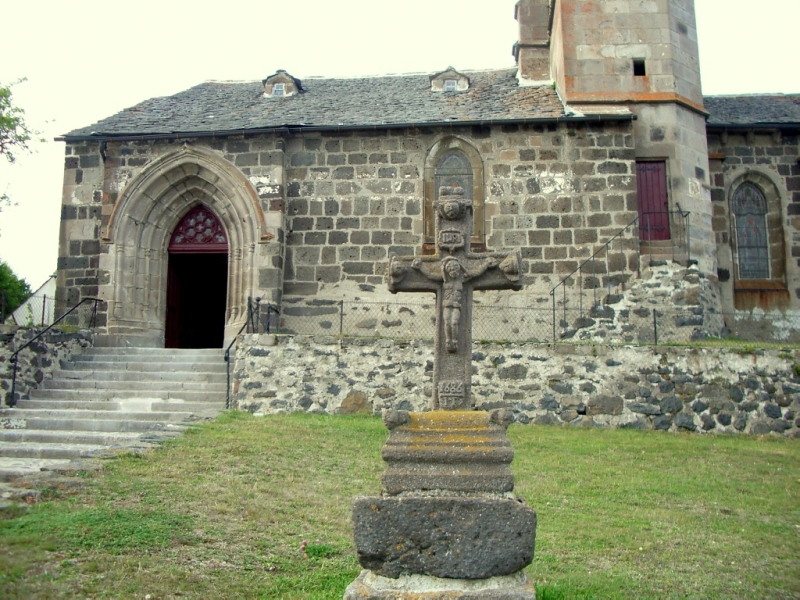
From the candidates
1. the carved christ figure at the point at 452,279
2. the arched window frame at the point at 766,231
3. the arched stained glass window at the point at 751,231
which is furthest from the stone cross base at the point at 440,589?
the arched stained glass window at the point at 751,231

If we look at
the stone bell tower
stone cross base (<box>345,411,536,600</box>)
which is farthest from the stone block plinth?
the stone bell tower

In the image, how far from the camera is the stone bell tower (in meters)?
16.7

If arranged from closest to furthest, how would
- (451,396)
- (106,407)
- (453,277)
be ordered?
(451,396)
(453,277)
(106,407)

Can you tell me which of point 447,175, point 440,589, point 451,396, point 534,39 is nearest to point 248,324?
point 447,175

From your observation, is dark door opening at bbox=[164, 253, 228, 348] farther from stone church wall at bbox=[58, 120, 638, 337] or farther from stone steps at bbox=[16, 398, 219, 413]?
stone steps at bbox=[16, 398, 219, 413]

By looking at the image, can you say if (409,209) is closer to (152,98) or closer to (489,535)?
(152,98)

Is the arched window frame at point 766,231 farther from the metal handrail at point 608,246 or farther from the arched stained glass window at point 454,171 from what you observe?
the arched stained glass window at point 454,171

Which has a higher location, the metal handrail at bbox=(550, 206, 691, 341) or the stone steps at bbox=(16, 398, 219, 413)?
the metal handrail at bbox=(550, 206, 691, 341)

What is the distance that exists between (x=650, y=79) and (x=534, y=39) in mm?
4014

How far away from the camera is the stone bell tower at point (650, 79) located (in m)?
16.7

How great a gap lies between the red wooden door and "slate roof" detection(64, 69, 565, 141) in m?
2.23

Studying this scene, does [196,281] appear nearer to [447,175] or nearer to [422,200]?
[422,200]

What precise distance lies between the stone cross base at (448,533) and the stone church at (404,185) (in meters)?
11.5

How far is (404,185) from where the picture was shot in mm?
17078
